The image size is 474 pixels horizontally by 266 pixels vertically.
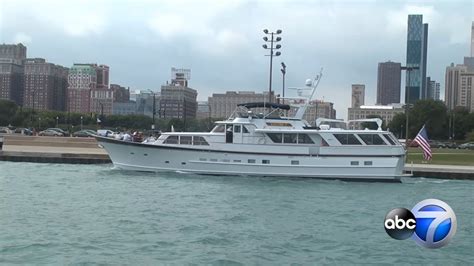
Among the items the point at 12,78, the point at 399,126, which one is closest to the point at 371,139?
the point at 399,126

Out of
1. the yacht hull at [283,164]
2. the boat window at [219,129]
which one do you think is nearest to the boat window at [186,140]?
the yacht hull at [283,164]

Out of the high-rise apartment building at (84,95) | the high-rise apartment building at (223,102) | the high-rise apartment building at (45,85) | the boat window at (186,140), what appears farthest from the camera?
the high-rise apartment building at (84,95)

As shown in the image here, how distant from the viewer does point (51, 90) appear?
610 feet

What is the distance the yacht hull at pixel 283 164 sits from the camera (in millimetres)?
39625

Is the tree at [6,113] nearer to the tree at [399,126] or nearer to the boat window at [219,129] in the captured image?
the tree at [399,126]

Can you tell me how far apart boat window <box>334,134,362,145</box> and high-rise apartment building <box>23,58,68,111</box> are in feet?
468

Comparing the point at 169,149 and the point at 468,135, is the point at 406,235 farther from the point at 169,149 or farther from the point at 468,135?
the point at 468,135

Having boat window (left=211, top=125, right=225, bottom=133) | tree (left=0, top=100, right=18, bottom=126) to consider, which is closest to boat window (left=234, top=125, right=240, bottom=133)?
boat window (left=211, top=125, right=225, bottom=133)

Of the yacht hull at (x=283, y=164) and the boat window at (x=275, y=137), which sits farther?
the boat window at (x=275, y=137)

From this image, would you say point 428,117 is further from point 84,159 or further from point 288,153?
point 288,153

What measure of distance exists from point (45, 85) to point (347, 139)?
15517cm

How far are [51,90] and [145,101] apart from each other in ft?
90.0

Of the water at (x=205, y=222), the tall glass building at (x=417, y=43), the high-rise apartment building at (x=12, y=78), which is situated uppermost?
the tall glass building at (x=417, y=43)

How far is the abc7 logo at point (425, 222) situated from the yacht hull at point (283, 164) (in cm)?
3487
